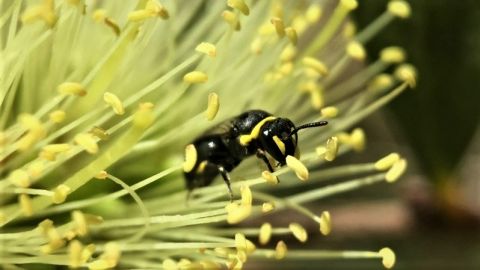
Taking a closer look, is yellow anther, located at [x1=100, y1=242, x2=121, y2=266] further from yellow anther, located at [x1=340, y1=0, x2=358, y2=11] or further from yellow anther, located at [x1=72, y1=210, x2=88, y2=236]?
yellow anther, located at [x1=340, y1=0, x2=358, y2=11]

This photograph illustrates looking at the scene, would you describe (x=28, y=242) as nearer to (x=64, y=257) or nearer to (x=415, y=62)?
(x=64, y=257)

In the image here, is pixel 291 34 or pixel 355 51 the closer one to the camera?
pixel 291 34

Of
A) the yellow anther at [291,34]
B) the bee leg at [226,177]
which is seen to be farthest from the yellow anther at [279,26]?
the bee leg at [226,177]

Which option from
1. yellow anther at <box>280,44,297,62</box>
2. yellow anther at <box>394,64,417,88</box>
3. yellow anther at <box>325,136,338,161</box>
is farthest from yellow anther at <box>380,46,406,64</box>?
yellow anther at <box>325,136,338,161</box>

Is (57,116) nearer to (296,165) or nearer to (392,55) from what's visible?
(296,165)

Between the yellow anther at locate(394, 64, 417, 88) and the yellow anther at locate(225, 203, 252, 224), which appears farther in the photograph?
the yellow anther at locate(394, 64, 417, 88)

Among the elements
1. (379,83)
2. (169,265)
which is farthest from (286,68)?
(169,265)
